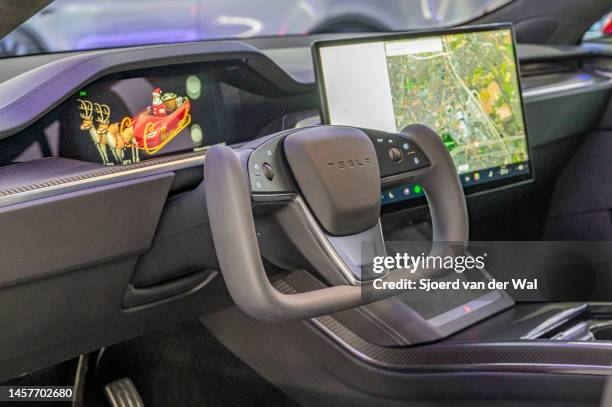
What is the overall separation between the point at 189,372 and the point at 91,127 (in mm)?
767

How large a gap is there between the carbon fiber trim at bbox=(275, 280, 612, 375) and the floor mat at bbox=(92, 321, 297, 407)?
0.72 ft

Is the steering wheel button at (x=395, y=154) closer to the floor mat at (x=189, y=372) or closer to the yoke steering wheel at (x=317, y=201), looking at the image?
the yoke steering wheel at (x=317, y=201)

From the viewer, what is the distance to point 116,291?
4.35ft

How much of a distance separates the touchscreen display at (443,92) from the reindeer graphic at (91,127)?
0.47 m

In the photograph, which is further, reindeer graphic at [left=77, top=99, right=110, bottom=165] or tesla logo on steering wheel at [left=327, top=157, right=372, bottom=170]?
reindeer graphic at [left=77, top=99, right=110, bottom=165]

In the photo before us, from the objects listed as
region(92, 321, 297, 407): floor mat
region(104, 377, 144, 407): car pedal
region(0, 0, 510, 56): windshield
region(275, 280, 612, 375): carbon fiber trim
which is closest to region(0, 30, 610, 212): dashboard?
region(0, 0, 510, 56): windshield

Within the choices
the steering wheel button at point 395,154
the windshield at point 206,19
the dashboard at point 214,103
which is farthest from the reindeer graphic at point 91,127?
the steering wheel button at point 395,154

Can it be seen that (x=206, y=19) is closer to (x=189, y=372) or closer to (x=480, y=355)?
(x=189, y=372)

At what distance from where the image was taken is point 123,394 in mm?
1797

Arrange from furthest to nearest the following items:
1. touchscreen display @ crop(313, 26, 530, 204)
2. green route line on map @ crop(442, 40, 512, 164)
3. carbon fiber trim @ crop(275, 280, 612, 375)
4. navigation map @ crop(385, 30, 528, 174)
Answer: green route line on map @ crop(442, 40, 512, 164) < navigation map @ crop(385, 30, 528, 174) < touchscreen display @ crop(313, 26, 530, 204) < carbon fiber trim @ crop(275, 280, 612, 375)

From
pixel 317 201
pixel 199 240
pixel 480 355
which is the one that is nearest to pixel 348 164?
pixel 317 201

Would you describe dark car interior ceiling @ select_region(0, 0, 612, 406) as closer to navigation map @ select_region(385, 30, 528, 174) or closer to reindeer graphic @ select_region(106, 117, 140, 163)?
reindeer graphic @ select_region(106, 117, 140, 163)

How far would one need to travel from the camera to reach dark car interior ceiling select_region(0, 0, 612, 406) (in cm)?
112

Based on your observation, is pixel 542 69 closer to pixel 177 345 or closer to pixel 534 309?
pixel 534 309
